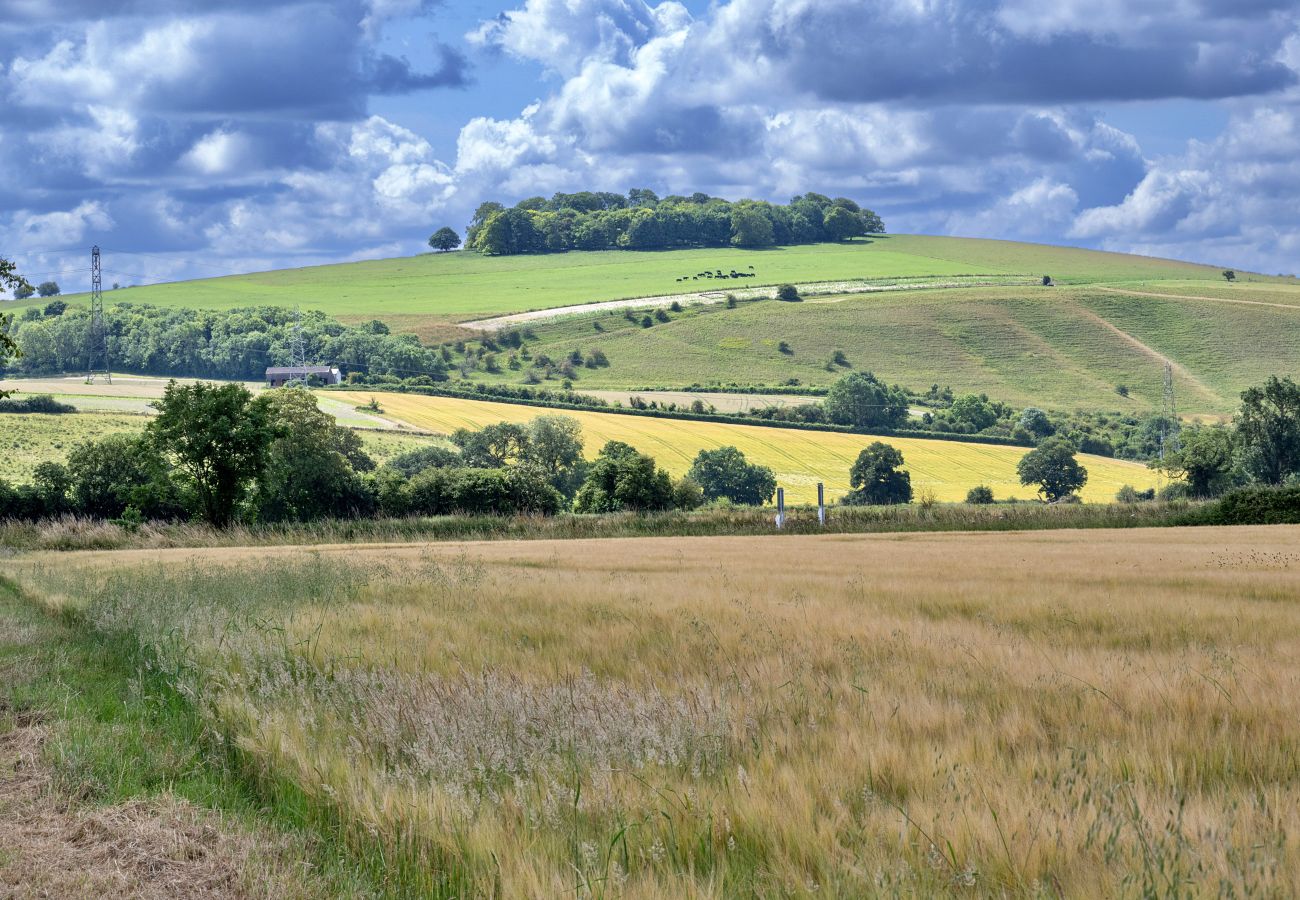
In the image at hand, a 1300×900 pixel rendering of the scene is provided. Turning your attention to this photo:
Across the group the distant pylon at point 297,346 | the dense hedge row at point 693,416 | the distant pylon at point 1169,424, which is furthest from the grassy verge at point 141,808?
the distant pylon at point 297,346

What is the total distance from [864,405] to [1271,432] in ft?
177

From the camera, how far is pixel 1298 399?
347ft

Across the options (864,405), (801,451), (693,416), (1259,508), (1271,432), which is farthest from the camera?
(864,405)

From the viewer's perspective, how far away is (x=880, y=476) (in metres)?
119

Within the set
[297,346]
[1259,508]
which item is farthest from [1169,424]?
[297,346]

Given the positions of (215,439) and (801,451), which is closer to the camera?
(215,439)

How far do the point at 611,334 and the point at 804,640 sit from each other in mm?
185331

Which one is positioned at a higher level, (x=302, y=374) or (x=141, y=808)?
(x=302, y=374)

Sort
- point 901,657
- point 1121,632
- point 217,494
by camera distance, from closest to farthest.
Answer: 1. point 901,657
2. point 1121,632
3. point 217,494

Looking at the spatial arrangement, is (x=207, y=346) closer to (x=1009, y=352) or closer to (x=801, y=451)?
(x=801, y=451)

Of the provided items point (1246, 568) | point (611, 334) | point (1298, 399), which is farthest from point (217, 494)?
point (611, 334)

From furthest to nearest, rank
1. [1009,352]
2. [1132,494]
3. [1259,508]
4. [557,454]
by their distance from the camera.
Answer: [1009,352]
[557,454]
[1132,494]
[1259,508]

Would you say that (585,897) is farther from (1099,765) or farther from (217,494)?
(217,494)

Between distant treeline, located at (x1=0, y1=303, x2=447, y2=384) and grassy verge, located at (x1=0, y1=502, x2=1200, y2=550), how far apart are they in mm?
118504
